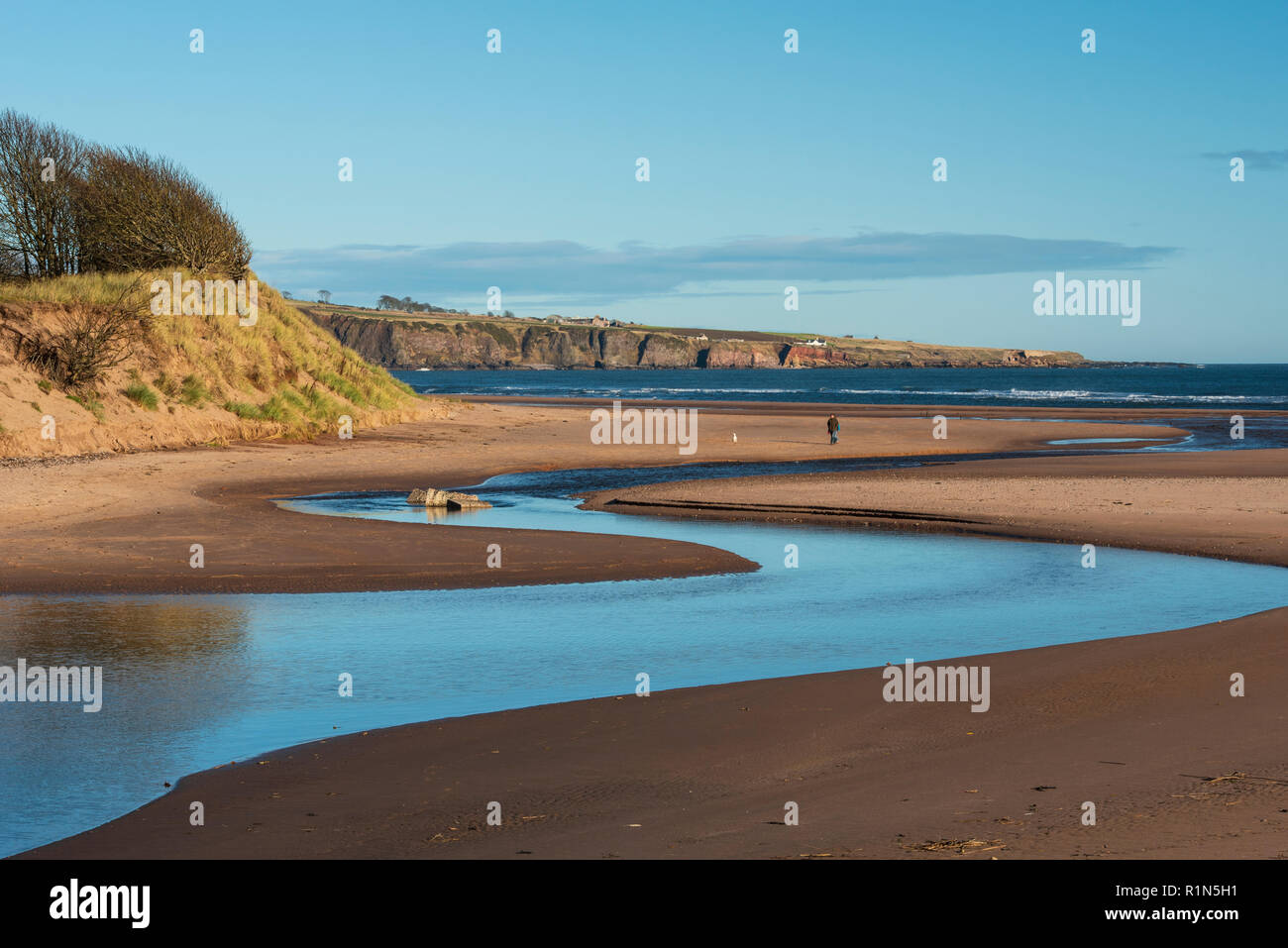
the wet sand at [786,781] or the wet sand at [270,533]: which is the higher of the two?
the wet sand at [270,533]

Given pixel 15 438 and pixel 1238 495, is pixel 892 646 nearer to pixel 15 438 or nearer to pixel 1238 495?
pixel 1238 495

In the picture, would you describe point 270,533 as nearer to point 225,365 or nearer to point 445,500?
point 445,500

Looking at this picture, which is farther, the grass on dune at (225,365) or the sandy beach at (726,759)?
the grass on dune at (225,365)

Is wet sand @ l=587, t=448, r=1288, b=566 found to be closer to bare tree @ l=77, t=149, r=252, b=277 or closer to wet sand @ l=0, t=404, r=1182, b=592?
wet sand @ l=0, t=404, r=1182, b=592

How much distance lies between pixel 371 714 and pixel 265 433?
2765 centimetres

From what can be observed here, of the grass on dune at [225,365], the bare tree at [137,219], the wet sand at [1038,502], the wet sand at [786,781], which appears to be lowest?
the wet sand at [786,781]

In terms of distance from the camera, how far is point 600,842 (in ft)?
19.5

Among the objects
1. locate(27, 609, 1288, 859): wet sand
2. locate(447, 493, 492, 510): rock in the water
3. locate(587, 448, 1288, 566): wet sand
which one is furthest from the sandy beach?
locate(447, 493, 492, 510): rock in the water

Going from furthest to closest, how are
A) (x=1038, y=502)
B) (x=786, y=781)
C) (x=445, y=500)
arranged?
(x=445, y=500)
(x=1038, y=502)
(x=786, y=781)

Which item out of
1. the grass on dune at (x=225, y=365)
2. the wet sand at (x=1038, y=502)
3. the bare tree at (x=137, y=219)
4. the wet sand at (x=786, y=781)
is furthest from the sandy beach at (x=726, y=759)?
the bare tree at (x=137, y=219)

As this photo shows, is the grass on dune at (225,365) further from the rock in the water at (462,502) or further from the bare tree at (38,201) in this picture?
the rock in the water at (462,502)

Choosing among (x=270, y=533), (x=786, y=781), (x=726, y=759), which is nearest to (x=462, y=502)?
(x=270, y=533)

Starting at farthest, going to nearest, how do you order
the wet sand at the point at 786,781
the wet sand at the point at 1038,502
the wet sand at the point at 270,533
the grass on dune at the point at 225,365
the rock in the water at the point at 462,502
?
the grass on dune at the point at 225,365 → the rock in the water at the point at 462,502 → the wet sand at the point at 1038,502 → the wet sand at the point at 270,533 → the wet sand at the point at 786,781
